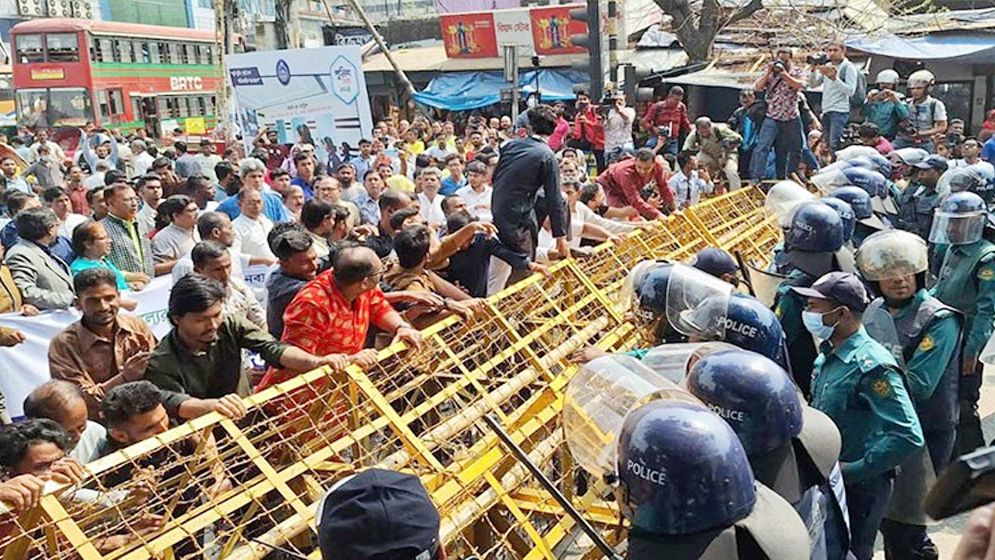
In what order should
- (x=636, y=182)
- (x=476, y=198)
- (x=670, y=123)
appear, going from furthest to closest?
(x=670, y=123), (x=476, y=198), (x=636, y=182)

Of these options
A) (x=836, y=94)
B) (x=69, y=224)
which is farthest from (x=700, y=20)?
(x=69, y=224)

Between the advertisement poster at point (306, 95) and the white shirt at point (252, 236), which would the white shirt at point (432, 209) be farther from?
the advertisement poster at point (306, 95)

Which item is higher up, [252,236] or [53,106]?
[53,106]

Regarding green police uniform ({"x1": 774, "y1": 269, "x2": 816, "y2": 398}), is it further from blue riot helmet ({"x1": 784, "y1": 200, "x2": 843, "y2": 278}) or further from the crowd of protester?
the crowd of protester

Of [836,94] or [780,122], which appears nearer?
[780,122]

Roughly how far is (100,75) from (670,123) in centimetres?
1790

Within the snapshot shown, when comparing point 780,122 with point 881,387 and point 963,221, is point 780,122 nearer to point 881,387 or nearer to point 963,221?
point 963,221

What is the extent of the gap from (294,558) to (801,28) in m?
17.4

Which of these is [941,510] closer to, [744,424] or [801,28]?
[744,424]

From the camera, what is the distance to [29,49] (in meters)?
23.7

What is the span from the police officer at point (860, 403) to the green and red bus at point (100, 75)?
68.1ft

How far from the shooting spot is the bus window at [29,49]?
77.6ft

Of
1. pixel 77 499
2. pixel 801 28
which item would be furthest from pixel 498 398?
pixel 801 28

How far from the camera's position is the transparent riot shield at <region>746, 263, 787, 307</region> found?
5.08 m
